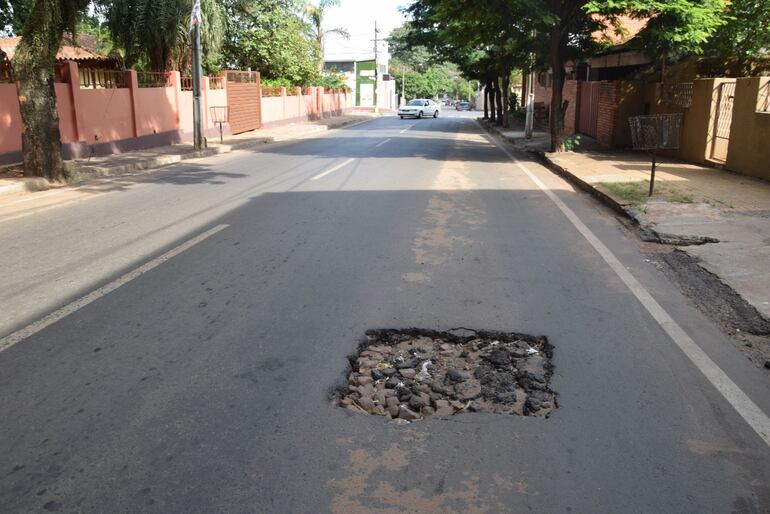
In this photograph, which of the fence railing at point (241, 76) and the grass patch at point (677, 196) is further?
the fence railing at point (241, 76)

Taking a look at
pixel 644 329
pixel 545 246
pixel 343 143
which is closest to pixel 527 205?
pixel 545 246

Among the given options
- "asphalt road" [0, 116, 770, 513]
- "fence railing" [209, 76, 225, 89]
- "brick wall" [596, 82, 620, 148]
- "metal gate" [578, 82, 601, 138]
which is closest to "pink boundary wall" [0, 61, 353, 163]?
"fence railing" [209, 76, 225, 89]

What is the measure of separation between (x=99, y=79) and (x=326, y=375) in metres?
17.0

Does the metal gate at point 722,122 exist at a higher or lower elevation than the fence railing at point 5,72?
lower

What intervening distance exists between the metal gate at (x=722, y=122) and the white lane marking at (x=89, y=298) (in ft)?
38.6

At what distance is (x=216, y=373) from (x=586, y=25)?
59.1 feet

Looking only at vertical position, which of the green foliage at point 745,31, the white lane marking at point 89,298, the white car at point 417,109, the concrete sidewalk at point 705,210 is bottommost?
the white lane marking at point 89,298

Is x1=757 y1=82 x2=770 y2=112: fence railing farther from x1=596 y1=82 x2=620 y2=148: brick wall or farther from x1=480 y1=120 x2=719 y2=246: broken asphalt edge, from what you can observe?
x1=596 y1=82 x2=620 y2=148: brick wall

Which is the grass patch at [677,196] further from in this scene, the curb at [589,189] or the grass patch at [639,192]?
the curb at [589,189]

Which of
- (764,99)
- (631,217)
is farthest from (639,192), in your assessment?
(764,99)

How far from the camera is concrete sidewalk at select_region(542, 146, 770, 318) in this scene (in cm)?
674

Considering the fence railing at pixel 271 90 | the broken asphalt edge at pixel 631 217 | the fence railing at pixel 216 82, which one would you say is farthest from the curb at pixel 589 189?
the fence railing at pixel 271 90

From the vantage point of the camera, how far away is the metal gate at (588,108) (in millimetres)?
24828

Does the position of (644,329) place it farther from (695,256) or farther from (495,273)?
(695,256)
